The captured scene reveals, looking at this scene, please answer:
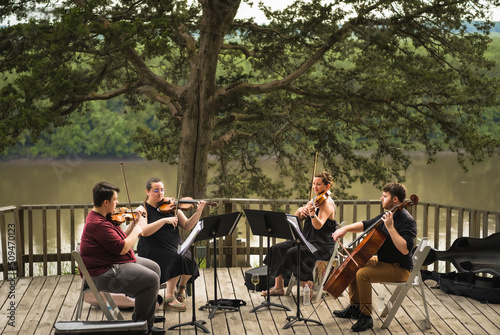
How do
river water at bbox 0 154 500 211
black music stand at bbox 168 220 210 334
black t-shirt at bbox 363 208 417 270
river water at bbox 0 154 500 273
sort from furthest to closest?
river water at bbox 0 154 500 211 → river water at bbox 0 154 500 273 → black t-shirt at bbox 363 208 417 270 → black music stand at bbox 168 220 210 334

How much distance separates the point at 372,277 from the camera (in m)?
5.45

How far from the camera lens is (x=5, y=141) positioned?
8906 mm

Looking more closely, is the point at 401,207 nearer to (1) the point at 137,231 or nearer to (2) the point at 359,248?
(2) the point at 359,248

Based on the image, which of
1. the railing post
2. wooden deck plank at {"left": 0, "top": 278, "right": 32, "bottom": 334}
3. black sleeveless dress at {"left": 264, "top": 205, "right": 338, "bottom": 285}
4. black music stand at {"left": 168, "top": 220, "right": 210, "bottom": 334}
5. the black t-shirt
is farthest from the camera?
the railing post

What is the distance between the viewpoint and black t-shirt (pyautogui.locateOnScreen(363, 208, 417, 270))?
5359 mm

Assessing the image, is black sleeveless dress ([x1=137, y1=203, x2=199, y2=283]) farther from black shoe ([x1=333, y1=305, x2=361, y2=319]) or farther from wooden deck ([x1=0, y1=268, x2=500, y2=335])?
black shoe ([x1=333, y1=305, x2=361, y2=319])

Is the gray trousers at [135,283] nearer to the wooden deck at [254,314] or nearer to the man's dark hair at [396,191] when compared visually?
the wooden deck at [254,314]

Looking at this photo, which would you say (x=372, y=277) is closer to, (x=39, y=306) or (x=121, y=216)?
(x=121, y=216)

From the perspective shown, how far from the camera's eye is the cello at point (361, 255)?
209 inches

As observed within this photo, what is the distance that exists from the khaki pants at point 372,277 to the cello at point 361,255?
3.2 inches

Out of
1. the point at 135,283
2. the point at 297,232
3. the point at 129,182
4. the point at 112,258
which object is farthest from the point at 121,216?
the point at 129,182

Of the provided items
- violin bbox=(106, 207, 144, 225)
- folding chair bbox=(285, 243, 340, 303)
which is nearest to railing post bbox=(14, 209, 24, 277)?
violin bbox=(106, 207, 144, 225)

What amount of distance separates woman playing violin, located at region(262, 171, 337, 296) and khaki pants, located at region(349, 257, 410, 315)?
719mm

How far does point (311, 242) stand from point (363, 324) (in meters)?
1.07
